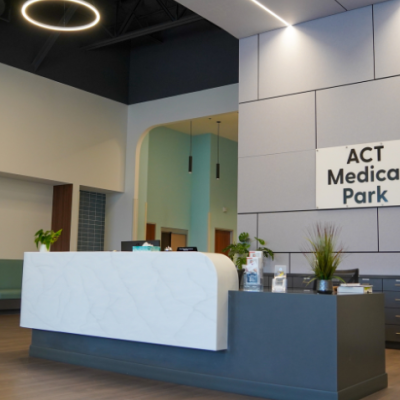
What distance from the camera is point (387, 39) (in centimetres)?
675

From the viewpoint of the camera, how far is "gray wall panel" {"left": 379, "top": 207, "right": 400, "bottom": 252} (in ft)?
21.3

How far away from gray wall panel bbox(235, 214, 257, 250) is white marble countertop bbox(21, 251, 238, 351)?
3.28 m

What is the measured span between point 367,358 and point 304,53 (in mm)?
4733

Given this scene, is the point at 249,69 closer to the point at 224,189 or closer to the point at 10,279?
the point at 10,279

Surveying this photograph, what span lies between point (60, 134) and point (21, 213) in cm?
170

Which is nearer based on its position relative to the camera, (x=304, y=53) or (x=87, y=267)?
(x=87, y=267)

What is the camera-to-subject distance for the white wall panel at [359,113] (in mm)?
6660

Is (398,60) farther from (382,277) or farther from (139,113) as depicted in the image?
(139,113)

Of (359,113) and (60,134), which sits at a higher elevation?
(60,134)

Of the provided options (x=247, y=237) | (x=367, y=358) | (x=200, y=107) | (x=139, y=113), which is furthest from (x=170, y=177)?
(x=367, y=358)

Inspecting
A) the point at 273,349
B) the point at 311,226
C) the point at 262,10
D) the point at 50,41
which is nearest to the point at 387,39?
the point at 262,10

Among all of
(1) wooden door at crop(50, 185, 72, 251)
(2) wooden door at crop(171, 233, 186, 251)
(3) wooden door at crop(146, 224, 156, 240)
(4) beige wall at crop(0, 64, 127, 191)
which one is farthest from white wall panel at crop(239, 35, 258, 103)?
(2) wooden door at crop(171, 233, 186, 251)

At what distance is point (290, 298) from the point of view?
3.80m

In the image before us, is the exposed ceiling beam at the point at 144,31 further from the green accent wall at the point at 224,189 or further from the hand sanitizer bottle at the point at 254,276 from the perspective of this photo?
the hand sanitizer bottle at the point at 254,276
